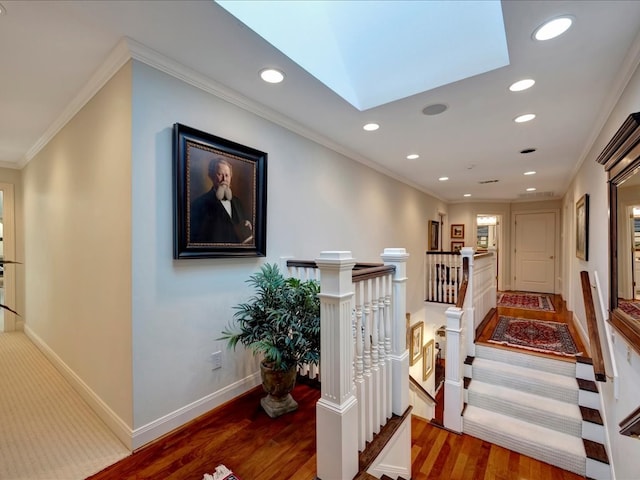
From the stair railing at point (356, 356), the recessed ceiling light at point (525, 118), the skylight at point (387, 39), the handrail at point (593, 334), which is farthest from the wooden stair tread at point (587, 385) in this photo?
the skylight at point (387, 39)

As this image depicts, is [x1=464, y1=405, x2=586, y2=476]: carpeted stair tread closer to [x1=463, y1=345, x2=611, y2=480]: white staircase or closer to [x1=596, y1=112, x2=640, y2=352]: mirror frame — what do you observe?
[x1=463, y1=345, x2=611, y2=480]: white staircase

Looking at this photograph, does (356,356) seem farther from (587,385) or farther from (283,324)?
(587,385)

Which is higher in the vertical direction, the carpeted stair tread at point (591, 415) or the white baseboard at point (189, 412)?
the white baseboard at point (189, 412)

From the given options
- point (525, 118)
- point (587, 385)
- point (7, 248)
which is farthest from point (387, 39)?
point (7, 248)

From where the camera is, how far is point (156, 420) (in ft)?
6.30

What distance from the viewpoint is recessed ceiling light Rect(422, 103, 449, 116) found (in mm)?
2646

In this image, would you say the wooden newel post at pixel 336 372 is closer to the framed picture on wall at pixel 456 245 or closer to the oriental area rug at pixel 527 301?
the oriental area rug at pixel 527 301

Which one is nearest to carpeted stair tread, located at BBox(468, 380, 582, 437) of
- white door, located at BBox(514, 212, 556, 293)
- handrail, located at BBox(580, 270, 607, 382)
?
handrail, located at BBox(580, 270, 607, 382)

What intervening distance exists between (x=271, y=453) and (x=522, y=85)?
123 inches

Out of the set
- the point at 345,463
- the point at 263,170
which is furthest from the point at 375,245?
the point at 345,463

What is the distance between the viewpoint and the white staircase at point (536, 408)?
108 inches

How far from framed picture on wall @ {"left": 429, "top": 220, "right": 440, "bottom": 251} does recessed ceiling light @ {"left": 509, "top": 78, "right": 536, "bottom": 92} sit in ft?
15.6

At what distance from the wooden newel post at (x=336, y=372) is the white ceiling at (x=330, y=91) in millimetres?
1493

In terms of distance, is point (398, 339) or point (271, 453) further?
point (398, 339)
